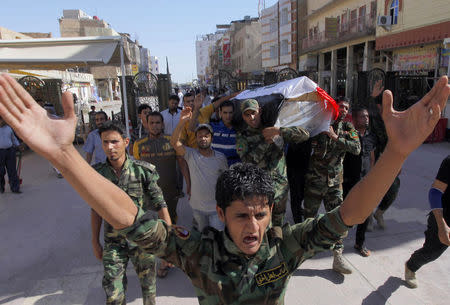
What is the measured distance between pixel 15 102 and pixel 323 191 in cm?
277

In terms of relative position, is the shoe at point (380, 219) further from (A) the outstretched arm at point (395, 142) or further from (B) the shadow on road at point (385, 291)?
(A) the outstretched arm at point (395, 142)

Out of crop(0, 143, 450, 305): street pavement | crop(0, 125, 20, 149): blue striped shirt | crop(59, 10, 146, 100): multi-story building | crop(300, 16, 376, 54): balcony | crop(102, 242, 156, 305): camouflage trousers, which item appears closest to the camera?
crop(102, 242, 156, 305): camouflage trousers

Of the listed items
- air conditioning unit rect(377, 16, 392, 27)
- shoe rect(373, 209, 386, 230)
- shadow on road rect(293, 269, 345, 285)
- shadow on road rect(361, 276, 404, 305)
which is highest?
air conditioning unit rect(377, 16, 392, 27)

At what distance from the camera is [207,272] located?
127 cm

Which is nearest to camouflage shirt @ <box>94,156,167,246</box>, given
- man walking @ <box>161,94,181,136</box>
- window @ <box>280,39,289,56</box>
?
man walking @ <box>161,94,181,136</box>

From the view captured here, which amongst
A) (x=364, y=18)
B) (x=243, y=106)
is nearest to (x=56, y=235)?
(x=243, y=106)

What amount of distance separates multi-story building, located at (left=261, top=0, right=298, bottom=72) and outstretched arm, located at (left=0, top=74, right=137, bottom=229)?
92.2 feet

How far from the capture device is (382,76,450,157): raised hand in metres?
1.10

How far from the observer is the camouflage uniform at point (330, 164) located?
3066 mm

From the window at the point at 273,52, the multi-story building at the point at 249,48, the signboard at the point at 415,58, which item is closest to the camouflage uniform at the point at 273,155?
the signboard at the point at 415,58

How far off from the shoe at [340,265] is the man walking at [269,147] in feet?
2.23

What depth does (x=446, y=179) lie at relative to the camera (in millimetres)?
2295

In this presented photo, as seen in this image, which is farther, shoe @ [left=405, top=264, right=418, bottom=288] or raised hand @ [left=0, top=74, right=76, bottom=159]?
shoe @ [left=405, top=264, right=418, bottom=288]

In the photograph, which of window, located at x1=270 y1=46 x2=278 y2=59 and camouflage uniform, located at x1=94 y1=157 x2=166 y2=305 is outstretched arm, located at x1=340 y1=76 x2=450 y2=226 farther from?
window, located at x1=270 y1=46 x2=278 y2=59
